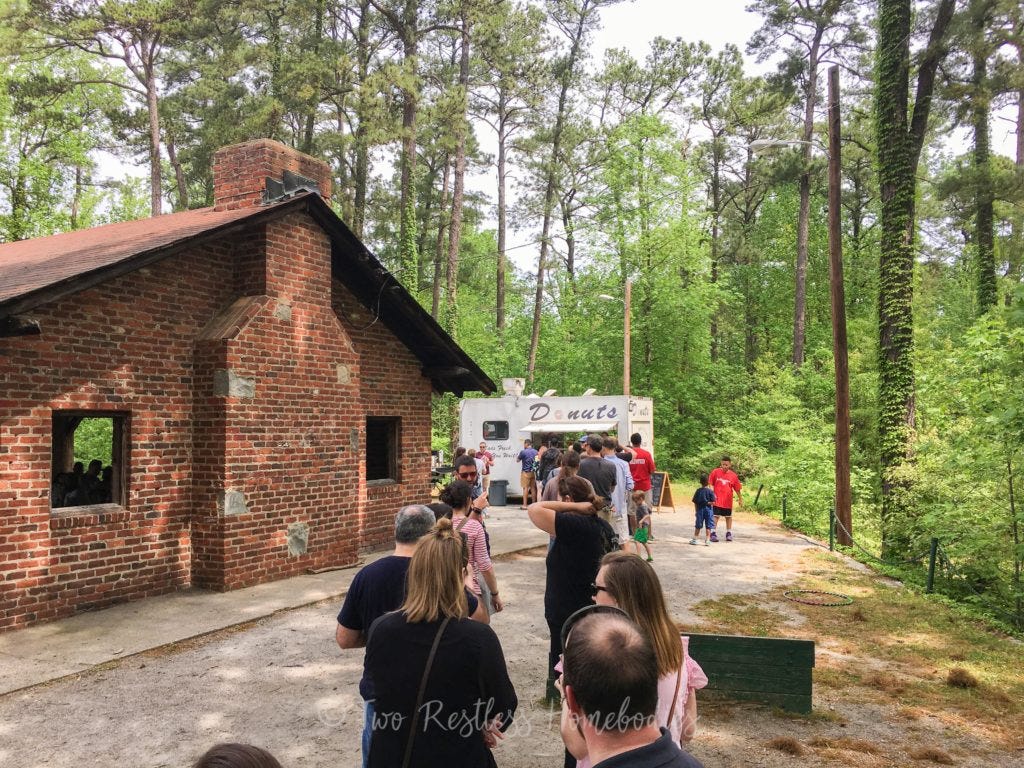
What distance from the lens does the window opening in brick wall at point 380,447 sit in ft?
41.4

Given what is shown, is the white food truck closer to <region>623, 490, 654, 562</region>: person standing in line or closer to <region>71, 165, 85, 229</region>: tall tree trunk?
<region>623, 490, 654, 562</region>: person standing in line

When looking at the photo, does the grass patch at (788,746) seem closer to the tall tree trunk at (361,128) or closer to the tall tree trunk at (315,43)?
the tall tree trunk at (361,128)

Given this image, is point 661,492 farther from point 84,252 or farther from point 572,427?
point 84,252

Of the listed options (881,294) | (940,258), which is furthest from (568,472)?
(940,258)

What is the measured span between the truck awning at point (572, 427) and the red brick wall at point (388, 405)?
6.74 m

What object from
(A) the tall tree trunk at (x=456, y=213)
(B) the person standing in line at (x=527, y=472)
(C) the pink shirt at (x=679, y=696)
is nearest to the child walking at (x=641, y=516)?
(B) the person standing in line at (x=527, y=472)

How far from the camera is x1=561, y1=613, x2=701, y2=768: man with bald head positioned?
1.76 m

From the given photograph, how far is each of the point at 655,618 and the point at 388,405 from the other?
9960mm

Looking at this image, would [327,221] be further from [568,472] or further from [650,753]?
[650,753]

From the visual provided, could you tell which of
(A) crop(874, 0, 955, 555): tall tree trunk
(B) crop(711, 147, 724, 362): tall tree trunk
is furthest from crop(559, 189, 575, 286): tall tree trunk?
(A) crop(874, 0, 955, 555): tall tree trunk

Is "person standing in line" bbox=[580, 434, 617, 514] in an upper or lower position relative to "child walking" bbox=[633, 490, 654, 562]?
upper

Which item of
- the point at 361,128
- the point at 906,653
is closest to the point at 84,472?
the point at 906,653

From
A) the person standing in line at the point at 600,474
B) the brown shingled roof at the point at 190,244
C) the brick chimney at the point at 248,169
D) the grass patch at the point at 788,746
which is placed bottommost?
the grass patch at the point at 788,746

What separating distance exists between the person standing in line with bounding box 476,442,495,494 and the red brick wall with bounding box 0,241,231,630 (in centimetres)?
865
